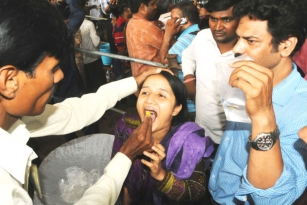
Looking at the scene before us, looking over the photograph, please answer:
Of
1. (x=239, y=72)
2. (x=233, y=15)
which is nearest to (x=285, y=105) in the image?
(x=239, y=72)

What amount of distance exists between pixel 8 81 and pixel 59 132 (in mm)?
930

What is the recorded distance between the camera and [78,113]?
2035mm

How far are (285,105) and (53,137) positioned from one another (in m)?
3.94

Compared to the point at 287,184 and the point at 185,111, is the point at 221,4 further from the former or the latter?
the point at 287,184

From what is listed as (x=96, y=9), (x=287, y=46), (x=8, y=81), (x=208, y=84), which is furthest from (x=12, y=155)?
(x=96, y=9)

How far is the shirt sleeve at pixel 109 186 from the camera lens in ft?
4.32

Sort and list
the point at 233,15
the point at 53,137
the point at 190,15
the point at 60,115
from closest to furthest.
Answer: the point at 60,115, the point at 233,15, the point at 190,15, the point at 53,137

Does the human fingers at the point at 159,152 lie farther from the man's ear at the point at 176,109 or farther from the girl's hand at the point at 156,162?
the man's ear at the point at 176,109

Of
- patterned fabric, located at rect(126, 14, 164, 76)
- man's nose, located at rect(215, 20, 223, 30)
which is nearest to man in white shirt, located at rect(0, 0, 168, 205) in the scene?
man's nose, located at rect(215, 20, 223, 30)

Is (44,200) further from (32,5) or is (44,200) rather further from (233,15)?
(233,15)

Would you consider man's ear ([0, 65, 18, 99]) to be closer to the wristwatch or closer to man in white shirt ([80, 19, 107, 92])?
the wristwatch

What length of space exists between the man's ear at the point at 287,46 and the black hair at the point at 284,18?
0.02 m

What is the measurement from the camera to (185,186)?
1.74 meters

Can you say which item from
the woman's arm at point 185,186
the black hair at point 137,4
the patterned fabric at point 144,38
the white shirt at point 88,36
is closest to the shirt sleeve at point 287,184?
the woman's arm at point 185,186
